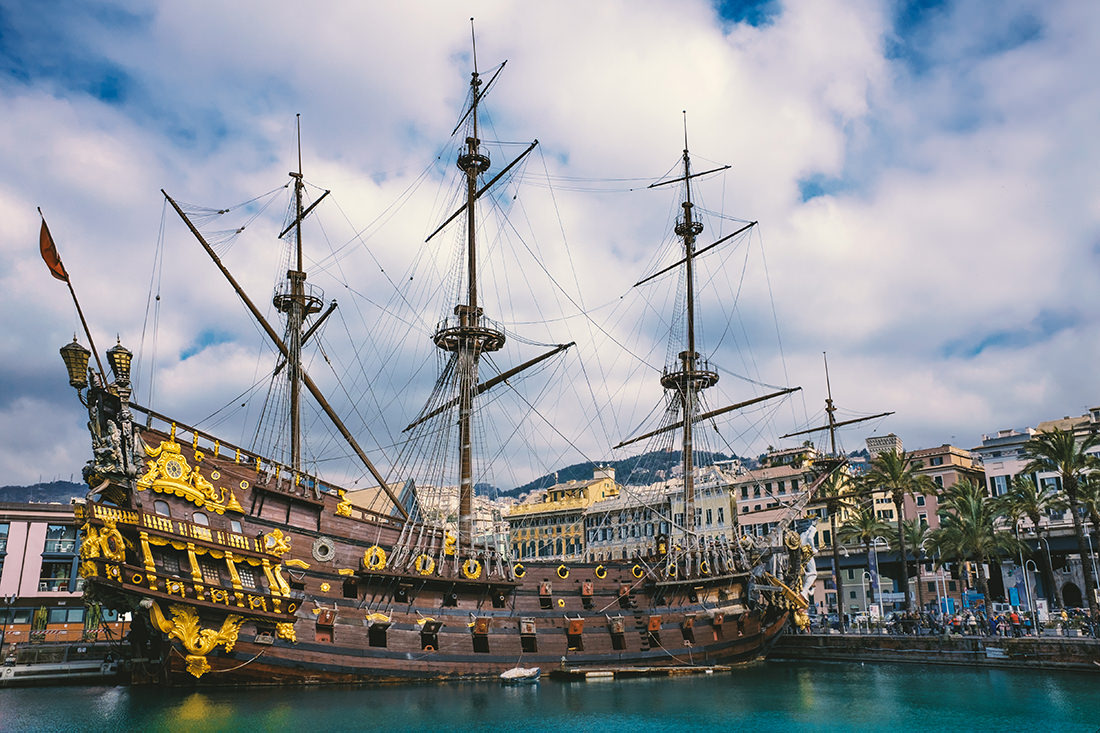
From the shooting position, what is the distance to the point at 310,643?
3094 centimetres

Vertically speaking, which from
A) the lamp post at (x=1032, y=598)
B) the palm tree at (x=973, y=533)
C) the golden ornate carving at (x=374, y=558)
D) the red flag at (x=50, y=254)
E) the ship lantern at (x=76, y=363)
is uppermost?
the red flag at (x=50, y=254)

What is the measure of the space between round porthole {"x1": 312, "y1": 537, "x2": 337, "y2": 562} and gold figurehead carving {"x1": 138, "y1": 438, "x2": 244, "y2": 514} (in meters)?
3.55

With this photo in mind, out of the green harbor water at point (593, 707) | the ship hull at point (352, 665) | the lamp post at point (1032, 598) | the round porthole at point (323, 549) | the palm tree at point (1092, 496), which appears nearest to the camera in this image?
the green harbor water at point (593, 707)

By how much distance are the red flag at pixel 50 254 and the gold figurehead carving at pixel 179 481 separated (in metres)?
6.79

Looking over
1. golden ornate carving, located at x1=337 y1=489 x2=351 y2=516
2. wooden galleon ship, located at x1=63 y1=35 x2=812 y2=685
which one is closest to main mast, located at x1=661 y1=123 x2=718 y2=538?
wooden galleon ship, located at x1=63 y1=35 x2=812 y2=685

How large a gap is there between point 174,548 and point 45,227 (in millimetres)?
12195

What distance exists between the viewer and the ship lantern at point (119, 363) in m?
27.7

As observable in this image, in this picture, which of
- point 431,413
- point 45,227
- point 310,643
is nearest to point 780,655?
point 431,413

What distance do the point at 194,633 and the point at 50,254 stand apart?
1437 centimetres

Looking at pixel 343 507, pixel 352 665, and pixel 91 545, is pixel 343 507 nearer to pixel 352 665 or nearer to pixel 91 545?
pixel 352 665

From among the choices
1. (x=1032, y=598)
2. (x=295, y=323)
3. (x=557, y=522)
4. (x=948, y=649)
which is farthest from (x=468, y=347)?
(x=557, y=522)

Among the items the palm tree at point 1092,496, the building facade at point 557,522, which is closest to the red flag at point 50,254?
the palm tree at point 1092,496

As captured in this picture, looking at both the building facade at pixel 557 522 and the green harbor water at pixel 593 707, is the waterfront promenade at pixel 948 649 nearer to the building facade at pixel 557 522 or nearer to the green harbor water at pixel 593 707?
the green harbor water at pixel 593 707

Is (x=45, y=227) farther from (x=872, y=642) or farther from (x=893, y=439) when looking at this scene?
(x=893, y=439)
